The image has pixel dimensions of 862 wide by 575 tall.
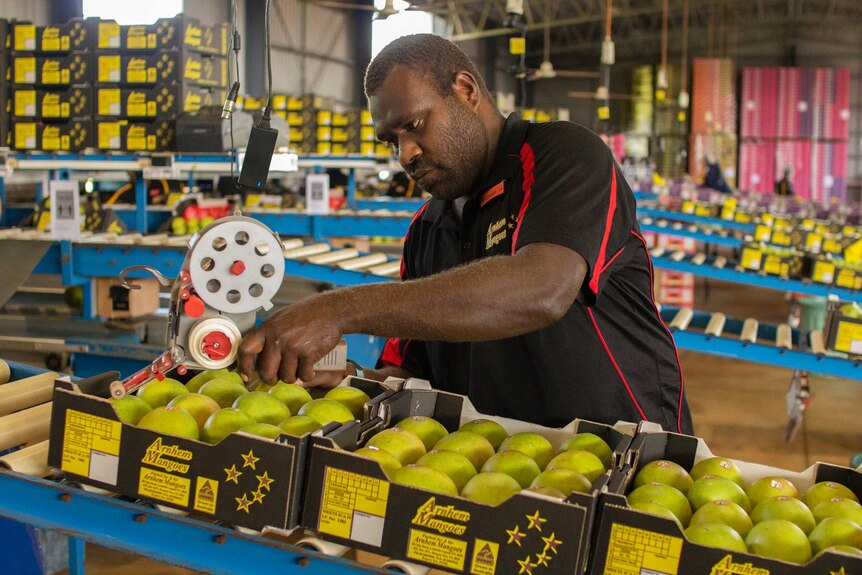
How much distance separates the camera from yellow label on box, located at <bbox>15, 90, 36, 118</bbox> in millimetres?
6508

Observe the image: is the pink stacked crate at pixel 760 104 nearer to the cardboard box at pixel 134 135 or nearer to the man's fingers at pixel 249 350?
the cardboard box at pixel 134 135

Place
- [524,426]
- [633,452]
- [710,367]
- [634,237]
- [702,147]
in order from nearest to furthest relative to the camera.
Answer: [633,452] < [524,426] < [634,237] < [710,367] < [702,147]

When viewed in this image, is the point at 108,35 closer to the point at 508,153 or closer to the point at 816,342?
the point at 816,342

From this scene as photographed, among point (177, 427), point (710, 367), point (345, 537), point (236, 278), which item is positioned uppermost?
point (236, 278)

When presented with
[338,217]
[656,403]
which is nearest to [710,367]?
[338,217]

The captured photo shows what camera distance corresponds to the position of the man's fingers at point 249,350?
136cm

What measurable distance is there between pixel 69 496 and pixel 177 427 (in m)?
0.21

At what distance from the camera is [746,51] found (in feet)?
85.3

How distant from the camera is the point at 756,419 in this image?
5980 mm

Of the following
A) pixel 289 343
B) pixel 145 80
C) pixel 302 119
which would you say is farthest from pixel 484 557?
pixel 302 119

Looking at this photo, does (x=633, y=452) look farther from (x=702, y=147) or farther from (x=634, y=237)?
(x=702, y=147)

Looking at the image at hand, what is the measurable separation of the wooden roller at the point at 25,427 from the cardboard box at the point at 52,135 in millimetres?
4933

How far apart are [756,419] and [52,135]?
17.3 feet

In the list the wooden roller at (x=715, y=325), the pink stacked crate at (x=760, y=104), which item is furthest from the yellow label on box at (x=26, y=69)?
the pink stacked crate at (x=760, y=104)
